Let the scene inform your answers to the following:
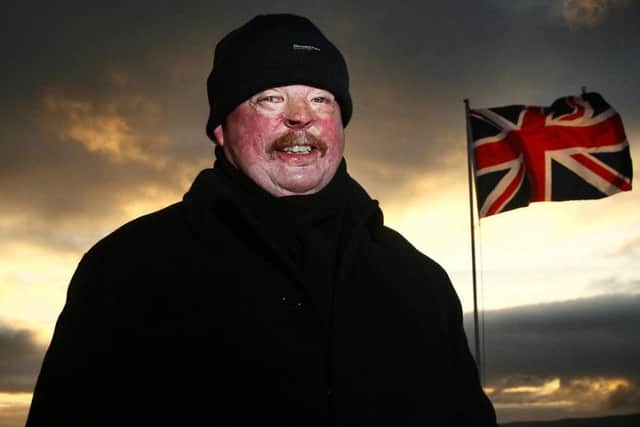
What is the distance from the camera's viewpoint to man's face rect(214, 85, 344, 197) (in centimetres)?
376

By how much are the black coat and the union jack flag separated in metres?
7.40

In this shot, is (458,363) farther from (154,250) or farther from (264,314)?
(154,250)

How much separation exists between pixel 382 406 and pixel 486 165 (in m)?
8.07

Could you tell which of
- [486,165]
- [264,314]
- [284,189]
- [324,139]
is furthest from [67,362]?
[486,165]

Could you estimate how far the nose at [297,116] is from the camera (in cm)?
376

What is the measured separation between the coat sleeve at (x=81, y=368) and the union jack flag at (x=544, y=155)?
8.01 metres

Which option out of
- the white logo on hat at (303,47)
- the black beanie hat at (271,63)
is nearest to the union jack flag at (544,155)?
the black beanie hat at (271,63)

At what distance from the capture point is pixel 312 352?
349 centimetres

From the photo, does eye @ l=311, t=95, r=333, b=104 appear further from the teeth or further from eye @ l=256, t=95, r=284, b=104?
the teeth

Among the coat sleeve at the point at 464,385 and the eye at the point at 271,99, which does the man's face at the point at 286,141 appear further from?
the coat sleeve at the point at 464,385

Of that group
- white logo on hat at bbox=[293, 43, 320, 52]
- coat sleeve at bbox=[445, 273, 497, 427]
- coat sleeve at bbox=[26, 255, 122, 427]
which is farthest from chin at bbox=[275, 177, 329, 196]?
coat sleeve at bbox=[445, 273, 497, 427]

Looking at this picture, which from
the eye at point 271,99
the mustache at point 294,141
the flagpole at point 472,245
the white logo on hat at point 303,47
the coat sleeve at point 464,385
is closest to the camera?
the mustache at point 294,141

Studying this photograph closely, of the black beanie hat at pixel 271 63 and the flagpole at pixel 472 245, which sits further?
the flagpole at pixel 472 245

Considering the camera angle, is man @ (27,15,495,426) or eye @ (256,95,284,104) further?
eye @ (256,95,284,104)
